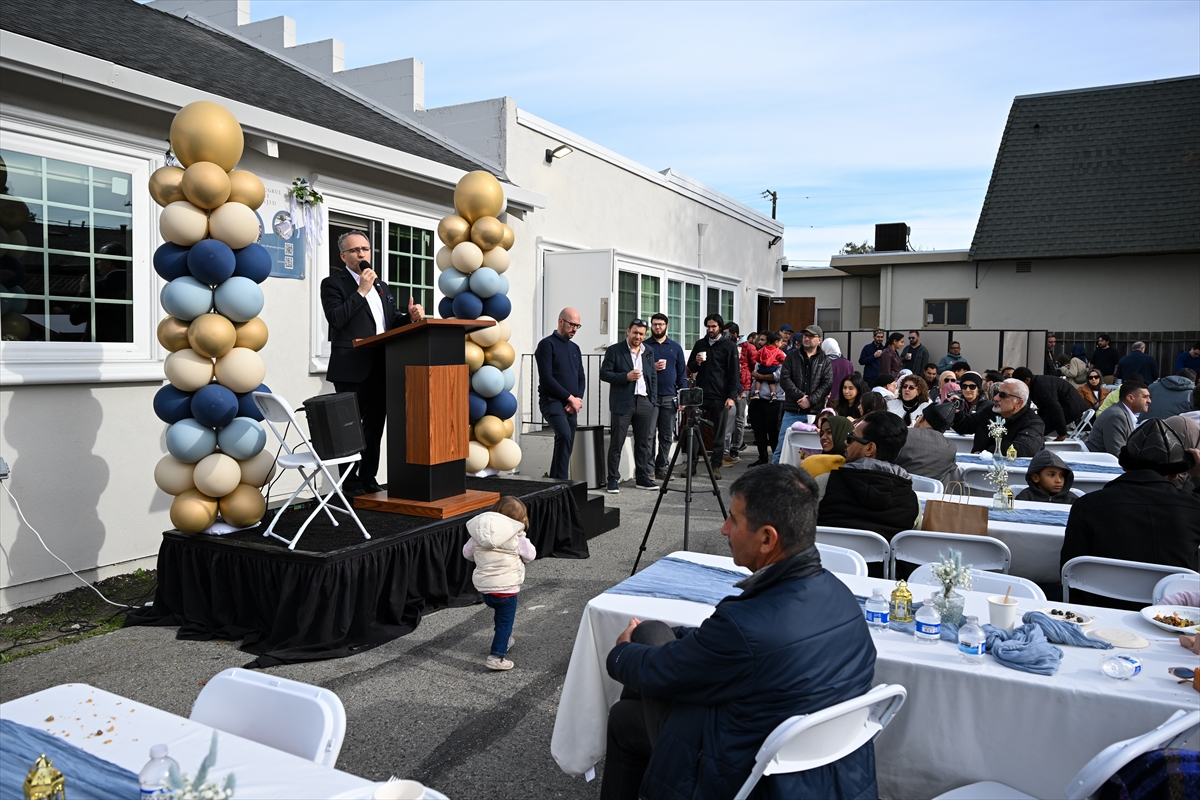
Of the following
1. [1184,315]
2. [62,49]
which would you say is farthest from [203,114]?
[1184,315]

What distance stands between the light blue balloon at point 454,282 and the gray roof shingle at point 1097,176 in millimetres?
16292

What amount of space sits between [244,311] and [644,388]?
5007 millimetres

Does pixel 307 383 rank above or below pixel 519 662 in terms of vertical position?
above

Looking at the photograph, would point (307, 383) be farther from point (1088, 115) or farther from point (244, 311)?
point (1088, 115)

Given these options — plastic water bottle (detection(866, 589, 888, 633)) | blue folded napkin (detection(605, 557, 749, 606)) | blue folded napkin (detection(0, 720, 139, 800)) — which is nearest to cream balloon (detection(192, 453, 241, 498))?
blue folded napkin (detection(605, 557, 749, 606))

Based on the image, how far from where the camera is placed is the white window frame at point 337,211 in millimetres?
7199

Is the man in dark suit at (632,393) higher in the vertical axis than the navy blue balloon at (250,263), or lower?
lower

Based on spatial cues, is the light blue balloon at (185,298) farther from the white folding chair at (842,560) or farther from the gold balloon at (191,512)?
the white folding chair at (842,560)

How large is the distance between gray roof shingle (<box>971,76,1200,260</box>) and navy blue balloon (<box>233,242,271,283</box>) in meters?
18.3

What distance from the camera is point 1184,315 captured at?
711 inches

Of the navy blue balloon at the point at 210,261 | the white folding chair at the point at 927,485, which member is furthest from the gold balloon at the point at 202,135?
the white folding chair at the point at 927,485

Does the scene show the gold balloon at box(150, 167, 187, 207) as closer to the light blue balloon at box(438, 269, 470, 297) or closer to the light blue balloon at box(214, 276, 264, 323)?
the light blue balloon at box(214, 276, 264, 323)

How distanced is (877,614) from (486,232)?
4844mm

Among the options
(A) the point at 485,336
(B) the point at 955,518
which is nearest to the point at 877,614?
(B) the point at 955,518
